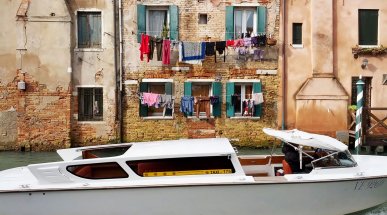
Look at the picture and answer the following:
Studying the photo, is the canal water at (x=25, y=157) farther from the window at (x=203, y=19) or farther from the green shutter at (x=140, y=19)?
the green shutter at (x=140, y=19)

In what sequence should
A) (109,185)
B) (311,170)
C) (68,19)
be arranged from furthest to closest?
(68,19), (311,170), (109,185)

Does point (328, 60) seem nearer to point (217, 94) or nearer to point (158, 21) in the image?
point (217, 94)

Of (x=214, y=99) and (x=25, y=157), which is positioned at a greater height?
(x=214, y=99)

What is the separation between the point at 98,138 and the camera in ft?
48.6

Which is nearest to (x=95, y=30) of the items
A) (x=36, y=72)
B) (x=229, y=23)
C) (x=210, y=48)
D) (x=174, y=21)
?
(x=36, y=72)

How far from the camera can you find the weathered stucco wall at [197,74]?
14797mm

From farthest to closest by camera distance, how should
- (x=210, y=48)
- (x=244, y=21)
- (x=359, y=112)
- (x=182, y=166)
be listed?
(x=244, y=21)
(x=210, y=48)
(x=359, y=112)
(x=182, y=166)

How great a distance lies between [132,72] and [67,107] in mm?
2292

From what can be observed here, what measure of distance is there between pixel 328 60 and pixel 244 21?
299 centimetres

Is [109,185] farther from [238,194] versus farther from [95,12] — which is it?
[95,12]

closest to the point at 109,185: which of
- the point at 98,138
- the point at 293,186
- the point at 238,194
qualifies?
the point at 238,194

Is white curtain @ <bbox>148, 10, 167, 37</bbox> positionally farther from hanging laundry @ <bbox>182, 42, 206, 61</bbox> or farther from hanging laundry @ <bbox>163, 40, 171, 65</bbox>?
hanging laundry @ <bbox>182, 42, 206, 61</bbox>

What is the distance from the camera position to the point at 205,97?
1477 centimetres

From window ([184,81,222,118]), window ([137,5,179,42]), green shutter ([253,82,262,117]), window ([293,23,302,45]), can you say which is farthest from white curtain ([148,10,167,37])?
window ([293,23,302,45])
